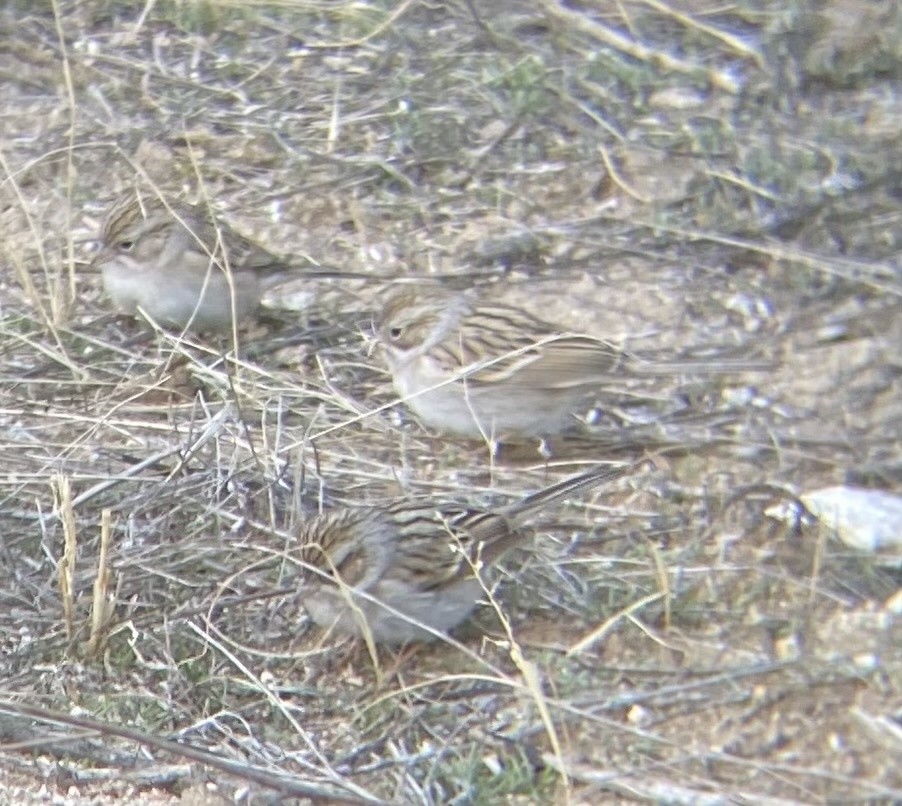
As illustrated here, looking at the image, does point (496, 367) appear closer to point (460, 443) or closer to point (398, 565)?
point (460, 443)

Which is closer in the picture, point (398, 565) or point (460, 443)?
point (398, 565)

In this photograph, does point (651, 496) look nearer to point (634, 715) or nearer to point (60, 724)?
point (634, 715)

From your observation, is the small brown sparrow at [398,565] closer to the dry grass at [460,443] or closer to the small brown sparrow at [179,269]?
the dry grass at [460,443]

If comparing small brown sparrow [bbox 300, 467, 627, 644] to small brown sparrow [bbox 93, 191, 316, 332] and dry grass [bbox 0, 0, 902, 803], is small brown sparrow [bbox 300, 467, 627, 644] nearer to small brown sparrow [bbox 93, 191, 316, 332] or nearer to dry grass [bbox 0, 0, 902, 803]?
dry grass [bbox 0, 0, 902, 803]

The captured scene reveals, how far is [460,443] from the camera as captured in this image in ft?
16.2

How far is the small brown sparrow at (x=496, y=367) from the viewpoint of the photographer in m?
4.80

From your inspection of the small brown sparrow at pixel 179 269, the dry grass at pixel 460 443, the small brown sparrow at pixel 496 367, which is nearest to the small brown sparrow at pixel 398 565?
the dry grass at pixel 460 443

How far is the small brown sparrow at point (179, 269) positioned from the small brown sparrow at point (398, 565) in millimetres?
1447

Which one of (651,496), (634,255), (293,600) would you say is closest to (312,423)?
(293,600)

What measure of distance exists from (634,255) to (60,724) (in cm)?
255

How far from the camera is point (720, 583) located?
13.8 ft

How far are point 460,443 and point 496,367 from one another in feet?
0.76

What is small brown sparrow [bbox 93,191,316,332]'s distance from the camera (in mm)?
5359

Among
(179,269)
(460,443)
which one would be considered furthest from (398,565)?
(179,269)
